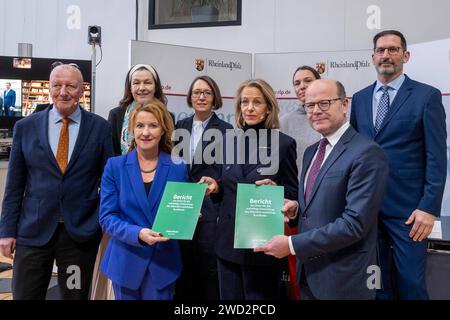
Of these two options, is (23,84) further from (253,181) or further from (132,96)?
(253,181)

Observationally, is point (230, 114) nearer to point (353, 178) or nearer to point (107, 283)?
point (107, 283)

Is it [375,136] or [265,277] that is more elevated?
[375,136]

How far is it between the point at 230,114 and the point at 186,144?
197 cm

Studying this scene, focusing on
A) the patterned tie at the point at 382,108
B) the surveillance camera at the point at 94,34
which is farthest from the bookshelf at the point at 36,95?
the patterned tie at the point at 382,108

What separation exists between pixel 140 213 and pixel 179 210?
7.7 inches

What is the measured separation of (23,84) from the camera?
5340 mm

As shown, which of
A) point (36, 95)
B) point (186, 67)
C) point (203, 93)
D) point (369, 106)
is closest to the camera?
point (369, 106)

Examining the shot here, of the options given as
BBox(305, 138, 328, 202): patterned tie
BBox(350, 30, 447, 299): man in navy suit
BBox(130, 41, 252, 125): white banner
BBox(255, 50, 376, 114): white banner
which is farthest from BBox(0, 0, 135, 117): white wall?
BBox(305, 138, 328, 202): patterned tie

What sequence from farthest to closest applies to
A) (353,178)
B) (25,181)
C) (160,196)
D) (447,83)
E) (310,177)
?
(447,83), (25,181), (160,196), (310,177), (353,178)

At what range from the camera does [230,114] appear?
15.9ft

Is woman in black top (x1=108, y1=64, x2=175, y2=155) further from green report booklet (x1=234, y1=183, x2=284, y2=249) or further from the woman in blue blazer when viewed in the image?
green report booklet (x1=234, y1=183, x2=284, y2=249)

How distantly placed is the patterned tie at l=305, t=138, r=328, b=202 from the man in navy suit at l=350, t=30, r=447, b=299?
0.56 metres

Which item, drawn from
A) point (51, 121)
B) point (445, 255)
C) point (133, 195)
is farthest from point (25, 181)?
point (445, 255)

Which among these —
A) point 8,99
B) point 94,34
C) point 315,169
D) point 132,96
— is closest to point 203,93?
point 132,96
